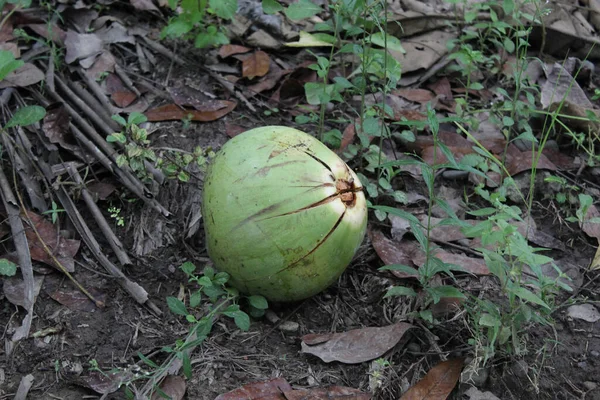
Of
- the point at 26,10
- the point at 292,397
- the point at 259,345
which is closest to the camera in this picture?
the point at 292,397

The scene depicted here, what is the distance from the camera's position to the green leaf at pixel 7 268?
2717mm

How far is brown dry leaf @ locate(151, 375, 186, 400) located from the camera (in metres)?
2.41

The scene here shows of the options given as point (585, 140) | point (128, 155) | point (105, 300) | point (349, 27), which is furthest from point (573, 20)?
point (105, 300)

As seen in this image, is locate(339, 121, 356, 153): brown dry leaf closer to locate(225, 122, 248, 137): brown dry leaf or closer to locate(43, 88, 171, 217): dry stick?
locate(225, 122, 248, 137): brown dry leaf

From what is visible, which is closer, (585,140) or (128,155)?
(128,155)

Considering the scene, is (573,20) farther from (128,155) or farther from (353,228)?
(128,155)

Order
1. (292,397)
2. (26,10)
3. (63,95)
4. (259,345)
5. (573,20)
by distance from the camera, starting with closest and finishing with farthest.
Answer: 1. (292,397)
2. (259,345)
3. (63,95)
4. (26,10)
5. (573,20)

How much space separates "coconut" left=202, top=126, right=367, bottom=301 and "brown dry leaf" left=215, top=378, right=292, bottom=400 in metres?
0.36

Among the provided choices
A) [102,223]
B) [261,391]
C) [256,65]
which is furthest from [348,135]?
[261,391]

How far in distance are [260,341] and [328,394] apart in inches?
14.8

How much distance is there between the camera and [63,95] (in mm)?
3516

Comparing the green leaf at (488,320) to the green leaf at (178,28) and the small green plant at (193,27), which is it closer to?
the small green plant at (193,27)

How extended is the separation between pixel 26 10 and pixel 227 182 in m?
2.16

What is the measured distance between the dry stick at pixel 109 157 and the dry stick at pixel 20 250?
0.44 metres
